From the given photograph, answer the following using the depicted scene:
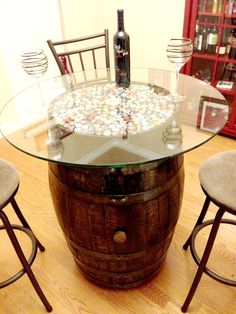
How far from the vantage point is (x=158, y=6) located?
2.69m

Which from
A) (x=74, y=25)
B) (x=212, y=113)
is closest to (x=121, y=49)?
(x=212, y=113)

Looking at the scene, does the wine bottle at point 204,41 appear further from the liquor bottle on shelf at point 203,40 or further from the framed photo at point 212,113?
the framed photo at point 212,113

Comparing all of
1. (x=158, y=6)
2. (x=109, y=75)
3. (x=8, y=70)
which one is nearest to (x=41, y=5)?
(x=8, y=70)

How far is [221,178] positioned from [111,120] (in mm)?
521

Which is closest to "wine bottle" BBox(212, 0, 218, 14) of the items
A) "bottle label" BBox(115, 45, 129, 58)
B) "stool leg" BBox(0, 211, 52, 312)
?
"bottle label" BBox(115, 45, 129, 58)

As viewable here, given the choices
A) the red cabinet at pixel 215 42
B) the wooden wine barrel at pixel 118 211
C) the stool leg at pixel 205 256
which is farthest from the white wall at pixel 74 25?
the stool leg at pixel 205 256

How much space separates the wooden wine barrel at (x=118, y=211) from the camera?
1124 millimetres

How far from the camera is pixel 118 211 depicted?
1156 mm

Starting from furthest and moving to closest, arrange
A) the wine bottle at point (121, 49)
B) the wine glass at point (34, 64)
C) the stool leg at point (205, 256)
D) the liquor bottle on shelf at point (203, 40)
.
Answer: the liquor bottle on shelf at point (203, 40), the wine glass at point (34, 64), the wine bottle at point (121, 49), the stool leg at point (205, 256)

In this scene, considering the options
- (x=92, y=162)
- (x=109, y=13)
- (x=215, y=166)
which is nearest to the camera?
(x=92, y=162)

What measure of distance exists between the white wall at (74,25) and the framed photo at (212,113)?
4.83 ft

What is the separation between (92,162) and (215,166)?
60cm

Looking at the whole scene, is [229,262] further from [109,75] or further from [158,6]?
[158,6]

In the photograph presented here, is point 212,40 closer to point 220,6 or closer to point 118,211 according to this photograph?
point 220,6
